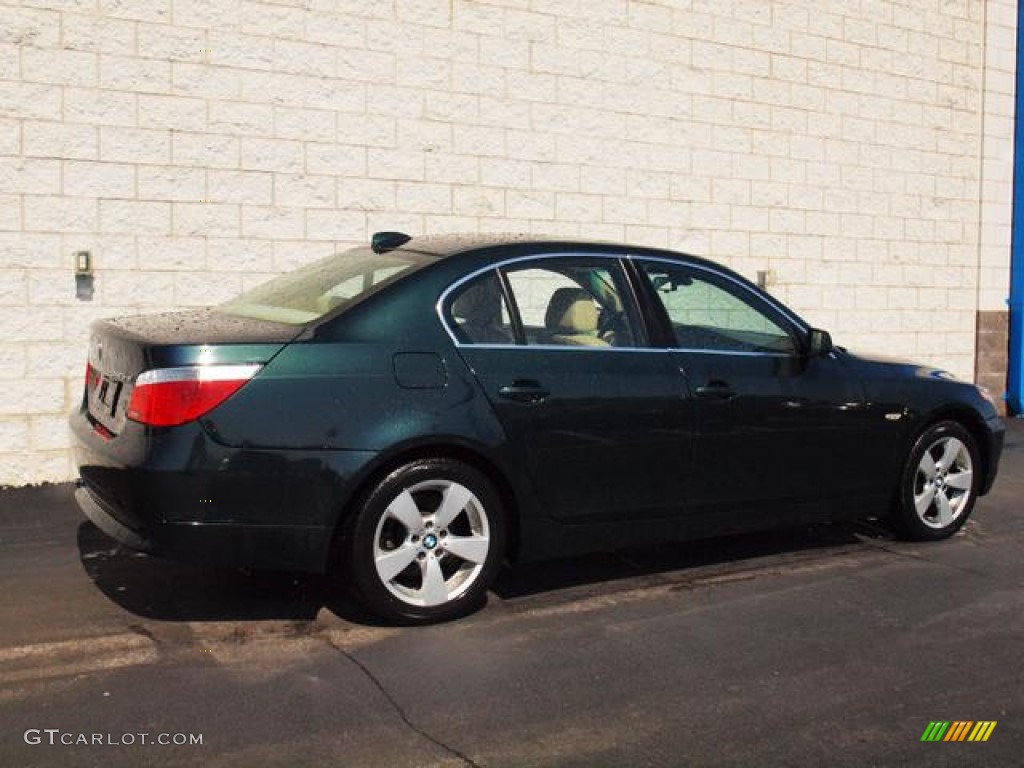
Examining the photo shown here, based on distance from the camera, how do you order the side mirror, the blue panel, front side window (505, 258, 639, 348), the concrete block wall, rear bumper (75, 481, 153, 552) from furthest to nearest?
1. the blue panel
2. the concrete block wall
3. the side mirror
4. front side window (505, 258, 639, 348)
5. rear bumper (75, 481, 153, 552)

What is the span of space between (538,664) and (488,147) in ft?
16.5

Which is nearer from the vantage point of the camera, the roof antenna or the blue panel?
the roof antenna

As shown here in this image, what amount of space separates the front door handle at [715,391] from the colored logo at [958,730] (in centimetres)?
185

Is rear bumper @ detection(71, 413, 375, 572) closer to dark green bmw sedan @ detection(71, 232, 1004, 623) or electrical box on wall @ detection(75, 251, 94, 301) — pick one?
dark green bmw sedan @ detection(71, 232, 1004, 623)

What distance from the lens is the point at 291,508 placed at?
4.30 meters

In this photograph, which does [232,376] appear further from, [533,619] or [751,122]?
[751,122]

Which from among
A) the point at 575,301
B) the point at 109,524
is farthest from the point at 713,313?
the point at 109,524

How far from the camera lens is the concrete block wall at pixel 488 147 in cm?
707

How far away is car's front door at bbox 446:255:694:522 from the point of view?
15.6 ft

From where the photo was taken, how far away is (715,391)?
5.26 metres

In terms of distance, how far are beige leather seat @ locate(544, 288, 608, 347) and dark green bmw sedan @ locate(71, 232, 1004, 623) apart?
1 cm

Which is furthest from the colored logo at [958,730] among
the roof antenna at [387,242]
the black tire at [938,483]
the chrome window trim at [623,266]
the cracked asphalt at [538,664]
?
the roof antenna at [387,242]

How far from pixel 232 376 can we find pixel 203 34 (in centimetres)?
396

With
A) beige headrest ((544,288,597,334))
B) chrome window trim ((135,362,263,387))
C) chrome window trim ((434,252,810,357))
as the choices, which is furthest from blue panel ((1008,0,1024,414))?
chrome window trim ((135,362,263,387))
